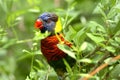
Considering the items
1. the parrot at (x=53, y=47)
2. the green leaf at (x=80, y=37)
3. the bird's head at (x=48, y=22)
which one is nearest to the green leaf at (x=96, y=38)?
the green leaf at (x=80, y=37)

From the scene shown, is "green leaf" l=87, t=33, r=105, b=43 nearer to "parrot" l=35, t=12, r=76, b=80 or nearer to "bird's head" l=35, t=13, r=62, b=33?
"parrot" l=35, t=12, r=76, b=80

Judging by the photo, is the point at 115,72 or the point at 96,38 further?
the point at 115,72

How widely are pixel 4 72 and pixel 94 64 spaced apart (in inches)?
41.9

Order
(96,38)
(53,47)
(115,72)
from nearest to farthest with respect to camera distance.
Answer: (96,38) → (115,72) → (53,47)

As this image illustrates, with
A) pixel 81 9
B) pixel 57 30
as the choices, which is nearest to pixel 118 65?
pixel 57 30

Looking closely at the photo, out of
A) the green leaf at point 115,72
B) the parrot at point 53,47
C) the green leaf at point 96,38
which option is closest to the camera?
the green leaf at point 96,38

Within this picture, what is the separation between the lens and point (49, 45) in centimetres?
198

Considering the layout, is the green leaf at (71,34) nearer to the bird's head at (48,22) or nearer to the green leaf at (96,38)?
the green leaf at (96,38)

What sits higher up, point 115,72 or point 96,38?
point 96,38

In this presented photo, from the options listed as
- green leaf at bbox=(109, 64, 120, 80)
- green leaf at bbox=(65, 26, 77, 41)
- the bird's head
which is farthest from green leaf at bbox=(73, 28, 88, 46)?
the bird's head

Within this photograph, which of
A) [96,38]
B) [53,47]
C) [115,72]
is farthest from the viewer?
[53,47]

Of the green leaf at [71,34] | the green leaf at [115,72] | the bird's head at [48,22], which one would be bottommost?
the green leaf at [115,72]

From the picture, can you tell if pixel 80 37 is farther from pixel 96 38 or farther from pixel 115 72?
pixel 115 72

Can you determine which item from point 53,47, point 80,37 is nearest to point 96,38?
point 80,37
